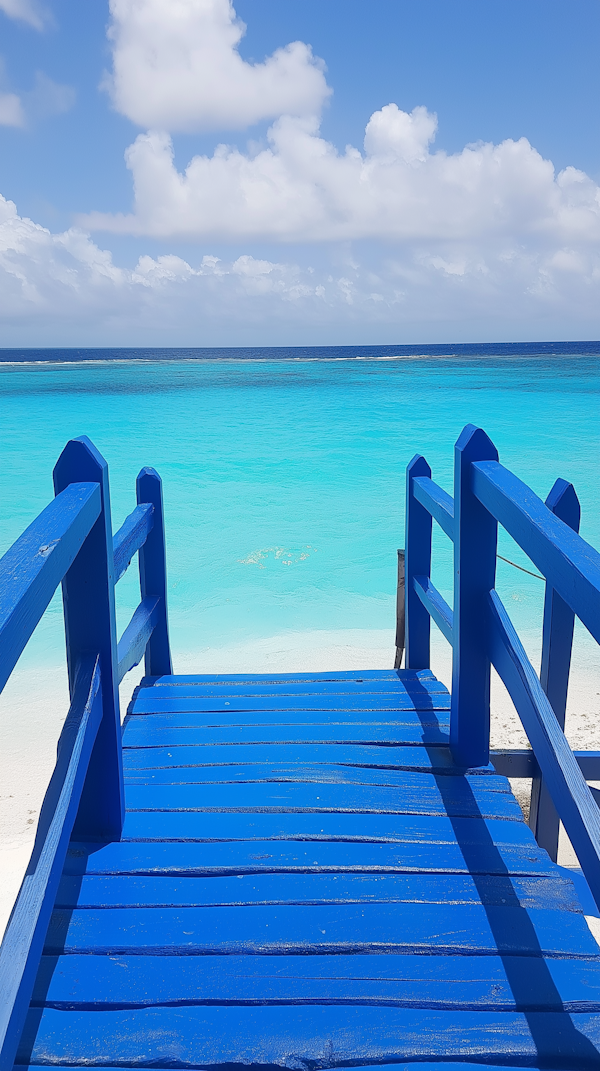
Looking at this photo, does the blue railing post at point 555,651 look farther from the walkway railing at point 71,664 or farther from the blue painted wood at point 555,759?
the walkway railing at point 71,664

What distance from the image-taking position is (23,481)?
1586 cm

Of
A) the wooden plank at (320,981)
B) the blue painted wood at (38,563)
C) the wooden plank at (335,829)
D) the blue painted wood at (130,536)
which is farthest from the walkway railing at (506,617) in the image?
the blue painted wood at (130,536)

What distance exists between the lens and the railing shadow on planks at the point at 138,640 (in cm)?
123

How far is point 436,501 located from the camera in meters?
2.79

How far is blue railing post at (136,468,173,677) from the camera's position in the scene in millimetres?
3492

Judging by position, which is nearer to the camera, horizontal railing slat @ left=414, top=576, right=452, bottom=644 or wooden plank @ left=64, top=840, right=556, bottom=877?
wooden plank @ left=64, top=840, right=556, bottom=877

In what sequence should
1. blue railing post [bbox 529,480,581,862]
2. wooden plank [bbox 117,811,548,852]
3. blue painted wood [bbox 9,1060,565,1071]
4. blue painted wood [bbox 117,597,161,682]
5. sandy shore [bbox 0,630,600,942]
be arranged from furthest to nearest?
sandy shore [bbox 0,630,600,942]
blue railing post [bbox 529,480,581,862]
blue painted wood [bbox 117,597,161,682]
wooden plank [bbox 117,811,548,852]
blue painted wood [bbox 9,1060,565,1071]

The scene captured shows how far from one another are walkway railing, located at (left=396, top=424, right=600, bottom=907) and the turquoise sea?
463 centimetres

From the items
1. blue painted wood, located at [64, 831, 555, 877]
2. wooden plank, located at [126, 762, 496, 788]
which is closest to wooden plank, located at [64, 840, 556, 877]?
blue painted wood, located at [64, 831, 555, 877]

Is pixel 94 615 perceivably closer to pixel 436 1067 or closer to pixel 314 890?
pixel 314 890

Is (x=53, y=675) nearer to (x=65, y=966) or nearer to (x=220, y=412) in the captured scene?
(x=65, y=966)

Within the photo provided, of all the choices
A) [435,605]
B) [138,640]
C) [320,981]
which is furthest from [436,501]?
[320,981]

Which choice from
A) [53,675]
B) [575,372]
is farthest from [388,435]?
[575,372]

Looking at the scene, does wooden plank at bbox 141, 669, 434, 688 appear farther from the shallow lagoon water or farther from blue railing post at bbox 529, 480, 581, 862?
the shallow lagoon water
